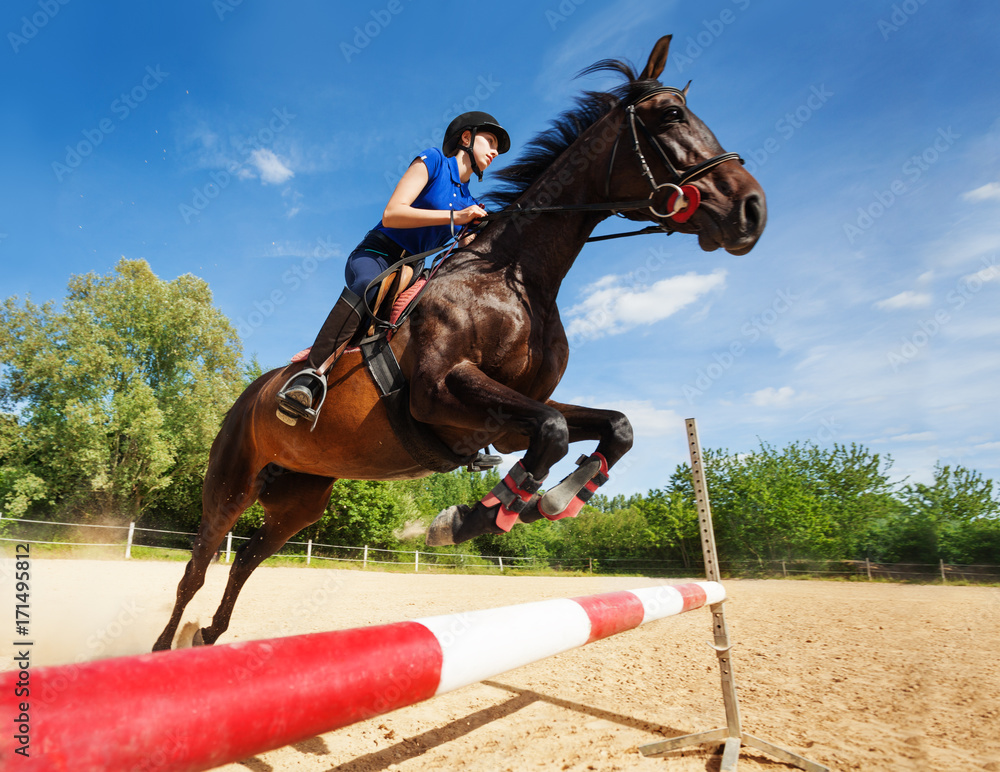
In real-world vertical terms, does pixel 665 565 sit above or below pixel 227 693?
below

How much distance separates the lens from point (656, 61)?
10.6 ft

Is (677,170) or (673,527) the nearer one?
(677,170)

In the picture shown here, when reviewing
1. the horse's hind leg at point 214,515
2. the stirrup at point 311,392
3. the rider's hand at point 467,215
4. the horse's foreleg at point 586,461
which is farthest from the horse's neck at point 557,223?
the horse's hind leg at point 214,515

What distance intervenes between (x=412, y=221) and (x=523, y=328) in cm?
83

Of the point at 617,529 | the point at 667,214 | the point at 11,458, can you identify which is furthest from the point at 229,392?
the point at 617,529

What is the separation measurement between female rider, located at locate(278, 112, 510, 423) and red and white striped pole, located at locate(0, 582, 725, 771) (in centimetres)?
194

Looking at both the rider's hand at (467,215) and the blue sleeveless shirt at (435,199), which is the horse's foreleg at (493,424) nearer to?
the rider's hand at (467,215)

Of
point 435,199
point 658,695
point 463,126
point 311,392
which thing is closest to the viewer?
point 311,392

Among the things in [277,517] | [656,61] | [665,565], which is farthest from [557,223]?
[665,565]

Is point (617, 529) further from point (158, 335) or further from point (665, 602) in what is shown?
point (665, 602)

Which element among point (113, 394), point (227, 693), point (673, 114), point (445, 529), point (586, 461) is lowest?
point (227, 693)

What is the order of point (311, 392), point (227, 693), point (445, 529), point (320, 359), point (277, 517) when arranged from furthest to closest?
point (277, 517), point (320, 359), point (311, 392), point (445, 529), point (227, 693)

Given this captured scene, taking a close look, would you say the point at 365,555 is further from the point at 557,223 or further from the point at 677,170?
the point at 677,170

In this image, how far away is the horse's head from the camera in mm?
2693
